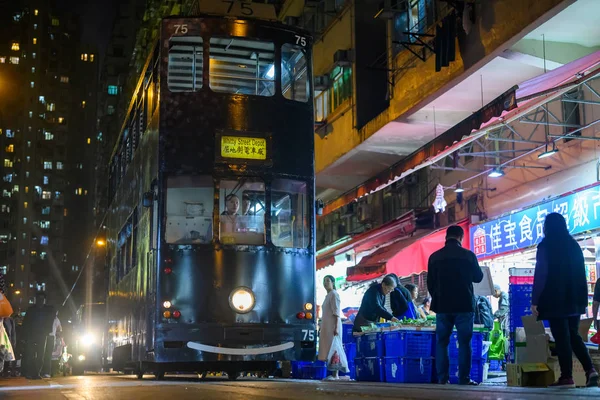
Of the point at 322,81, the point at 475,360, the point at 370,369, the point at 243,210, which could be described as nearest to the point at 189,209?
the point at 243,210

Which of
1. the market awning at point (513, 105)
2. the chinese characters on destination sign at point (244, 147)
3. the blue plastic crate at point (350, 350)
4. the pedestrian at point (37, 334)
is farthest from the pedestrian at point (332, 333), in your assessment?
the pedestrian at point (37, 334)

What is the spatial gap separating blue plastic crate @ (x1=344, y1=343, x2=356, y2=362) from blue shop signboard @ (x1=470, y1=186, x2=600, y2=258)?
3.91 metres

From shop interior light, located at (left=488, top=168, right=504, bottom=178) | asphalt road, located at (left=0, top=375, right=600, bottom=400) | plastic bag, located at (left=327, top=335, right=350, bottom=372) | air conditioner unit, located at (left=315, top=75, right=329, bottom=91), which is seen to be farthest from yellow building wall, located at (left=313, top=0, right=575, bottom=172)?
asphalt road, located at (left=0, top=375, right=600, bottom=400)

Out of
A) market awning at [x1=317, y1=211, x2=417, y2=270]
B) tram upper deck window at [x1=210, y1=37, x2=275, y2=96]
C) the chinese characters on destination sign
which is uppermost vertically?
tram upper deck window at [x1=210, y1=37, x2=275, y2=96]

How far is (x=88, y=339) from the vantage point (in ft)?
90.1

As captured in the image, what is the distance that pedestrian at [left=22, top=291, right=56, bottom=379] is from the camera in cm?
1898

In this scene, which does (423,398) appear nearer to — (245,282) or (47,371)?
(245,282)

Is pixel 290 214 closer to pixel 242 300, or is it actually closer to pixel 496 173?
pixel 242 300

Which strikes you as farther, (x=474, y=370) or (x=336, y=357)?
(x=336, y=357)

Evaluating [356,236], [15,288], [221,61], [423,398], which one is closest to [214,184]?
[221,61]

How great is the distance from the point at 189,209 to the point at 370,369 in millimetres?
3807

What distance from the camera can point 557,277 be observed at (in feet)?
32.4

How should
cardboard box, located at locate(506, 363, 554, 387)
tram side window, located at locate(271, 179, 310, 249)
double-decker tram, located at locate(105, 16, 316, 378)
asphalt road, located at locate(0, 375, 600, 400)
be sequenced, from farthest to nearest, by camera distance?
tram side window, located at locate(271, 179, 310, 249) → double-decker tram, located at locate(105, 16, 316, 378) → cardboard box, located at locate(506, 363, 554, 387) → asphalt road, located at locate(0, 375, 600, 400)

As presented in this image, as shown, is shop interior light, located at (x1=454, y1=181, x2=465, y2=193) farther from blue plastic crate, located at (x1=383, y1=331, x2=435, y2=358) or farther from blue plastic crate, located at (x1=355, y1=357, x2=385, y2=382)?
blue plastic crate, located at (x1=383, y1=331, x2=435, y2=358)
